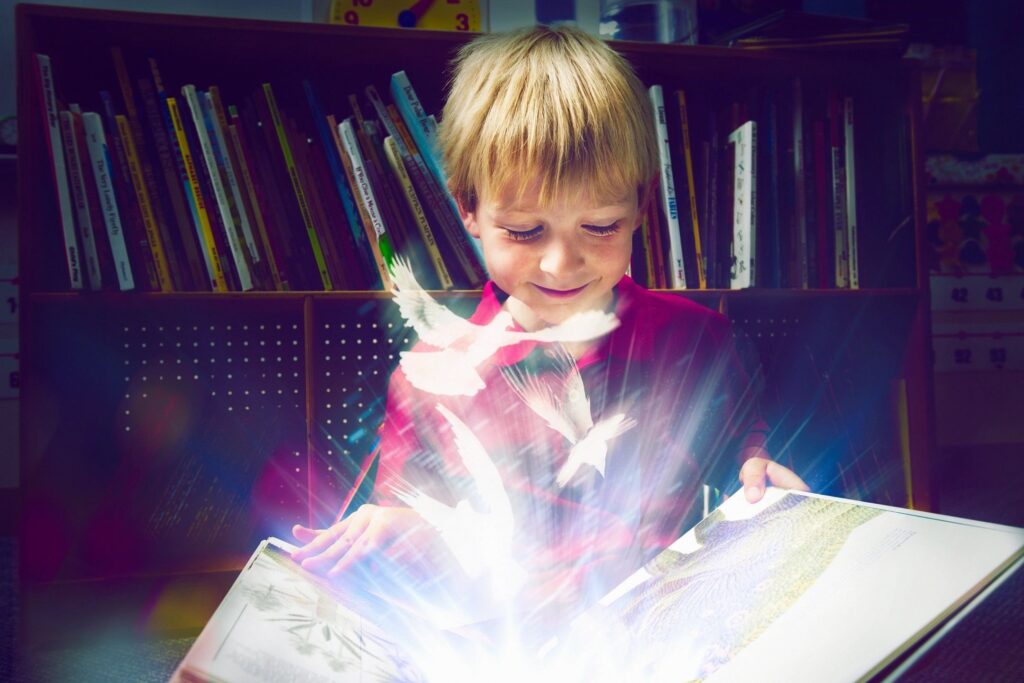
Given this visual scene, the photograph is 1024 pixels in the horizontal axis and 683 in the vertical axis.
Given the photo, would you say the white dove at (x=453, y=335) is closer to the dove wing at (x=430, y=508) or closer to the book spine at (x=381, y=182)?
the book spine at (x=381, y=182)

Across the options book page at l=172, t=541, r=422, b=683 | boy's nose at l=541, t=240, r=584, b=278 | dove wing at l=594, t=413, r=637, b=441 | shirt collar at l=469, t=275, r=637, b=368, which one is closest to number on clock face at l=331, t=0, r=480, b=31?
shirt collar at l=469, t=275, r=637, b=368

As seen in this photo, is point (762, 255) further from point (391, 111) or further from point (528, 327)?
point (391, 111)

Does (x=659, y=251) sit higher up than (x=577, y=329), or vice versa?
(x=659, y=251)

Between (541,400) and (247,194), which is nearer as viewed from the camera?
(541,400)

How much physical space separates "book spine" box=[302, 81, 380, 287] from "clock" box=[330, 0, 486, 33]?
229 mm

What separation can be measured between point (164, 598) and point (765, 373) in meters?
1.14

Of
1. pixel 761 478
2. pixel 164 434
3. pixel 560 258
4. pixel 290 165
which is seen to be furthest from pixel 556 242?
pixel 164 434

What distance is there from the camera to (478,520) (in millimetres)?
928

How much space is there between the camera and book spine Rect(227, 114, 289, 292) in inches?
41.4

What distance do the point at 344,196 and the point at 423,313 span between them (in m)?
0.24

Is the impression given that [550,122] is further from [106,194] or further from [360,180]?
[106,194]

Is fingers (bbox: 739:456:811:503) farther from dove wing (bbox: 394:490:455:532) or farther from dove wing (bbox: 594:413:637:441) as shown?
dove wing (bbox: 394:490:455:532)

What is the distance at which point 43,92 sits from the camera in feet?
3.14

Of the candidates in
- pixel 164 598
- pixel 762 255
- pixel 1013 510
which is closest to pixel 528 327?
pixel 762 255
